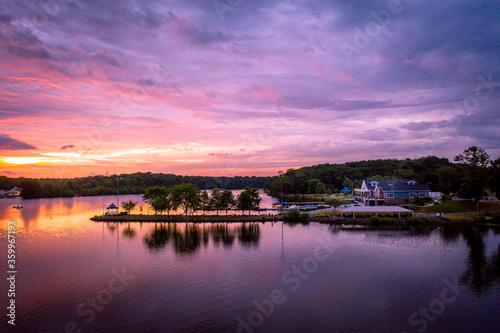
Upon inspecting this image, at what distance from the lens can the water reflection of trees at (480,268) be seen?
83.8 feet

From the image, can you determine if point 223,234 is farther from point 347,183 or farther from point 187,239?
point 347,183

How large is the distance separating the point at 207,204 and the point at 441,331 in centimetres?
5243

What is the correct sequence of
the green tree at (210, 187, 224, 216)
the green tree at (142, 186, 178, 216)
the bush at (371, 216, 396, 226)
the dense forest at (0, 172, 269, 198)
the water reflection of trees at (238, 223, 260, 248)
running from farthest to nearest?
the dense forest at (0, 172, 269, 198), the green tree at (210, 187, 224, 216), the green tree at (142, 186, 178, 216), the bush at (371, 216, 396, 226), the water reflection of trees at (238, 223, 260, 248)

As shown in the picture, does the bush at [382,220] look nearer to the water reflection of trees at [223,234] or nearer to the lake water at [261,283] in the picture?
the lake water at [261,283]

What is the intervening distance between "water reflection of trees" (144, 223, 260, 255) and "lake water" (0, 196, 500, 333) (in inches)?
15.4

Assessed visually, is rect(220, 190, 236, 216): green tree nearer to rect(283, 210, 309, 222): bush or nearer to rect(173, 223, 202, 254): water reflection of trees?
rect(173, 223, 202, 254): water reflection of trees

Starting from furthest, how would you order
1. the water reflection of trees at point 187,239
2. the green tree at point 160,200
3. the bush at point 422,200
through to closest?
the bush at point 422,200, the green tree at point 160,200, the water reflection of trees at point 187,239

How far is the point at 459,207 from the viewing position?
192 feet

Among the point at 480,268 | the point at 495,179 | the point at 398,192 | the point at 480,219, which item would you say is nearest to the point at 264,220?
the point at 398,192

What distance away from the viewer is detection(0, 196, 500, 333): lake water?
19.7 metres

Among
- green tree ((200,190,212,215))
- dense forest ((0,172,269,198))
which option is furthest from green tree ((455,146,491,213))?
dense forest ((0,172,269,198))

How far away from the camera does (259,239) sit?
44.1 meters

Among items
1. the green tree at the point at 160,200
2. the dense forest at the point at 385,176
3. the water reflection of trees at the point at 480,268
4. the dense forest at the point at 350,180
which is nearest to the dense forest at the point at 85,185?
the dense forest at the point at 350,180

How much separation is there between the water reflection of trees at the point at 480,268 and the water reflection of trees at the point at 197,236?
77.3 ft
